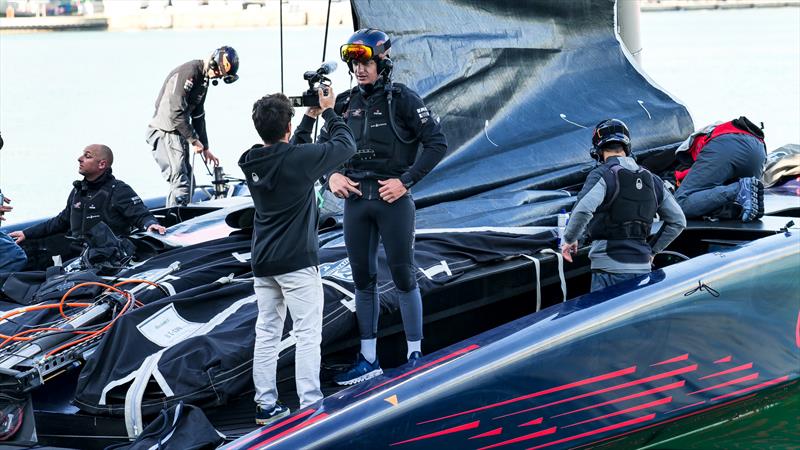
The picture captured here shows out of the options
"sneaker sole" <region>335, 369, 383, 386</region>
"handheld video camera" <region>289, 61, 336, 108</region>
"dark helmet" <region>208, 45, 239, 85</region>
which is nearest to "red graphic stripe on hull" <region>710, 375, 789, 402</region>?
"sneaker sole" <region>335, 369, 383, 386</region>

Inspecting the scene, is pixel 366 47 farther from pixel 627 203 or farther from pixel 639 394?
pixel 639 394

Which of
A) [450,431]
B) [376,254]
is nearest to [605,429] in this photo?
[450,431]

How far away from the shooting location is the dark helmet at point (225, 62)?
6574 millimetres

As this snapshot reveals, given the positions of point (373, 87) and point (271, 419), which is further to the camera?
point (373, 87)

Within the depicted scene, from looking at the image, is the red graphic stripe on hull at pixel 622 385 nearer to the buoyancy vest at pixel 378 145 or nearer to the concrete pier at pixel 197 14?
the buoyancy vest at pixel 378 145

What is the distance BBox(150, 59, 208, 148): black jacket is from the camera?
22.0 ft

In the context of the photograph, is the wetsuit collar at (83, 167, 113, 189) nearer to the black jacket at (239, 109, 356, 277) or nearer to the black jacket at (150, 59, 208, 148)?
the black jacket at (150, 59, 208, 148)

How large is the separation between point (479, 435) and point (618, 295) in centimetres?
75

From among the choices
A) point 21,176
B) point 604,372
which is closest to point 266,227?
point 604,372

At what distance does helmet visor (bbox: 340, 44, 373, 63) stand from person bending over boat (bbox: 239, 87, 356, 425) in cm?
43

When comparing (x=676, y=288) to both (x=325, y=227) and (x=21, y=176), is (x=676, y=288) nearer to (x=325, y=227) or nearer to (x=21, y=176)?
(x=325, y=227)

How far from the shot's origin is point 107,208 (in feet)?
16.4

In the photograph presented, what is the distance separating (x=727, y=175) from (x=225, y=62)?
10.9ft

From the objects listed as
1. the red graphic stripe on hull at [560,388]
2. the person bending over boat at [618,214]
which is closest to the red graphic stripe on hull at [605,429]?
the red graphic stripe on hull at [560,388]
